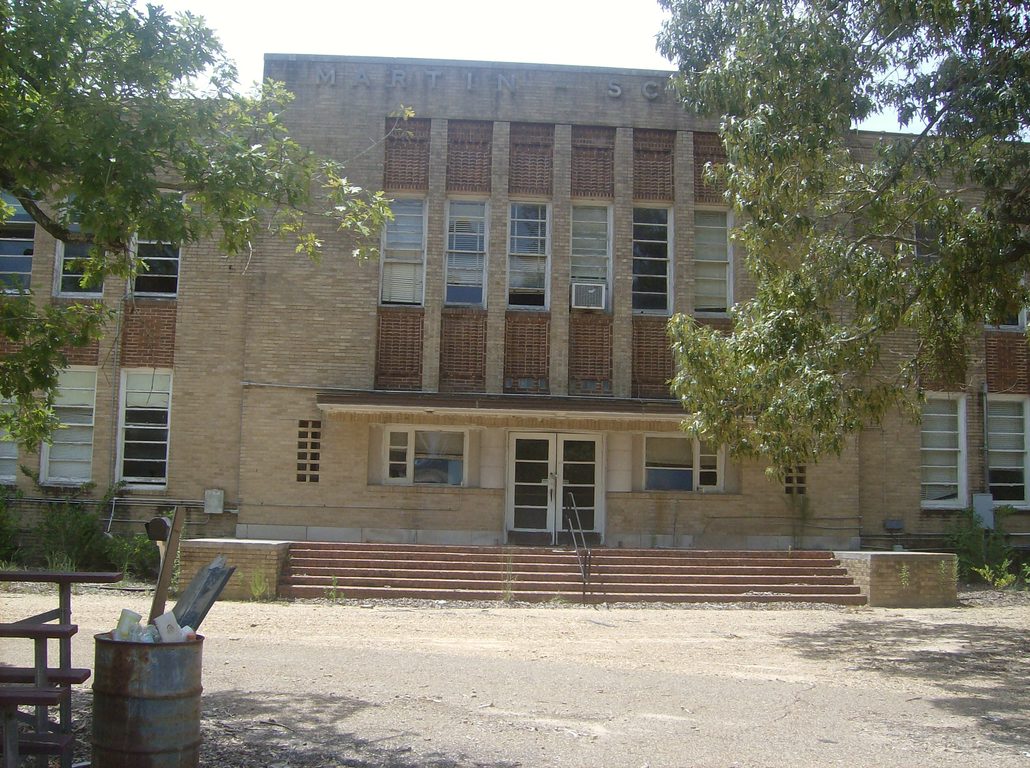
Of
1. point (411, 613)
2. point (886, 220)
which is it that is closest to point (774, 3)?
point (886, 220)

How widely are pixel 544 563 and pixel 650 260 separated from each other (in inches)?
267

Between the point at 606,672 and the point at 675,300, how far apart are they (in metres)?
10.9

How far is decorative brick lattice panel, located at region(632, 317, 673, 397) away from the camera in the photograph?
62.6ft

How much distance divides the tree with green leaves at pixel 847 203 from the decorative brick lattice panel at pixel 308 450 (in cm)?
829

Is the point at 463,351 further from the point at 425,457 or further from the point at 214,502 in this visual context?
the point at 214,502

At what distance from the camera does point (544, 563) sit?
1602 cm

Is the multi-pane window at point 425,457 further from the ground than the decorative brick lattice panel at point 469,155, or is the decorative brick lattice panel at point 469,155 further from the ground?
the decorative brick lattice panel at point 469,155

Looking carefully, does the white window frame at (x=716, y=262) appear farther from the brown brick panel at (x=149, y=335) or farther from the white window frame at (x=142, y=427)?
the white window frame at (x=142, y=427)

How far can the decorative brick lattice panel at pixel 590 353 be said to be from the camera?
747 inches

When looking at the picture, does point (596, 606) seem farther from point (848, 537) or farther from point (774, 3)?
point (774, 3)

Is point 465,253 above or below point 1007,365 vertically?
above

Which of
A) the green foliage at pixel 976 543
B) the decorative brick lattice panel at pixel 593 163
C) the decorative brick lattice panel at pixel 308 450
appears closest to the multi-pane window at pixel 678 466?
the green foliage at pixel 976 543

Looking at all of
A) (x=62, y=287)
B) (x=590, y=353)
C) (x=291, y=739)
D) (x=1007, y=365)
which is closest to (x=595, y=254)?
(x=590, y=353)

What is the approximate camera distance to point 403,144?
63.0 feet
